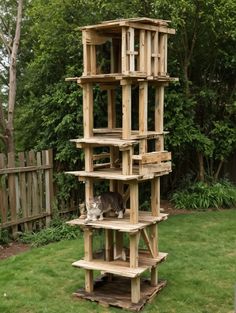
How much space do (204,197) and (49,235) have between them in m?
3.54

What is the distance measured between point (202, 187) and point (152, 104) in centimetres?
206

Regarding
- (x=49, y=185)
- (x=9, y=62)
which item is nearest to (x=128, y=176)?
(x=49, y=185)

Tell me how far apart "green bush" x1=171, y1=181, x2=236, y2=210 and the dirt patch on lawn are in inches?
139

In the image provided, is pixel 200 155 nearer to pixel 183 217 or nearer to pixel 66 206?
pixel 183 217

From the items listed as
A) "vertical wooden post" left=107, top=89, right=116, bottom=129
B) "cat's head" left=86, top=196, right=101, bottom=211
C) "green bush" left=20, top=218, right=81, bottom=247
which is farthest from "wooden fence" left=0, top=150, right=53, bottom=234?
"cat's head" left=86, top=196, right=101, bottom=211

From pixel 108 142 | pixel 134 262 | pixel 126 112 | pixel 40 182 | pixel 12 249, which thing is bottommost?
pixel 12 249

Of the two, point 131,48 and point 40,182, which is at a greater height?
point 131,48

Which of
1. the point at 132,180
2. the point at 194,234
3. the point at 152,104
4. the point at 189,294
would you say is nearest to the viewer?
the point at 132,180

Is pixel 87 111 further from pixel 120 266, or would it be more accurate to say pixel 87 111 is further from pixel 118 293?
pixel 118 293

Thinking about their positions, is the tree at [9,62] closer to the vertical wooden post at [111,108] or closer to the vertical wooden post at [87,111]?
the vertical wooden post at [111,108]

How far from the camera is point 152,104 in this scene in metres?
9.30

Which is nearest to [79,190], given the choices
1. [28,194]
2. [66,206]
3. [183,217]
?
[66,206]

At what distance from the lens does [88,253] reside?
521 centimetres

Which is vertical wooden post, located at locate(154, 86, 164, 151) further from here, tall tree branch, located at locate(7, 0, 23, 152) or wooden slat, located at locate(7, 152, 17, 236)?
tall tree branch, located at locate(7, 0, 23, 152)
